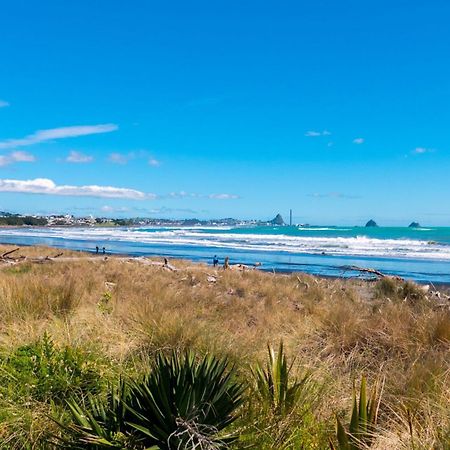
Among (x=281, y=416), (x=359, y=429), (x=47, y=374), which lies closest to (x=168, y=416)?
(x=281, y=416)

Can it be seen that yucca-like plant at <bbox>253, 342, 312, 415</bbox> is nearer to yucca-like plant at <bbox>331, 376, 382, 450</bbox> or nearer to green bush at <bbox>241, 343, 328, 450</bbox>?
green bush at <bbox>241, 343, 328, 450</bbox>

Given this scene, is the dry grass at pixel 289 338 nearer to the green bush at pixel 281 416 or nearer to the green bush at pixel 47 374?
the green bush at pixel 281 416

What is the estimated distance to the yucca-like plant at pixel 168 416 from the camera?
292 cm

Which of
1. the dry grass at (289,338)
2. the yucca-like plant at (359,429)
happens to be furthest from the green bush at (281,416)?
the yucca-like plant at (359,429)

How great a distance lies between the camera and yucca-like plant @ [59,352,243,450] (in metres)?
2.92

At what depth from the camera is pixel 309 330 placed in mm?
6992

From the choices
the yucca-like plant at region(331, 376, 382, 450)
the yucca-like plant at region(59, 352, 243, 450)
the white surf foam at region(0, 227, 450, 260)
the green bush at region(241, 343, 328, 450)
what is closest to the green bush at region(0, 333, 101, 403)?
the yucca-like plant at region(59, 352, 243, 450)

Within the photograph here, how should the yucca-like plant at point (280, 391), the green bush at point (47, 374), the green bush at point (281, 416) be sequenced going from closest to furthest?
the green bush at point (281, 416)
the yucca-like plant at point (280, 391)
the green bush at point (47, 374)

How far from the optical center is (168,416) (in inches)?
117

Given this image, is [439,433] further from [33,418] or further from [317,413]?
[33,418]

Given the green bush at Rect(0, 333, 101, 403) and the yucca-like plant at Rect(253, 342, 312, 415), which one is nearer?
the yucca-like plant at Rect(253, 342, 312, 415)

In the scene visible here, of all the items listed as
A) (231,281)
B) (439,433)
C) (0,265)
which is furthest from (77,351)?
(0,265)

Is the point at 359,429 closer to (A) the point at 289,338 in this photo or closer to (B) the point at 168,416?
(B) the point at 168,416

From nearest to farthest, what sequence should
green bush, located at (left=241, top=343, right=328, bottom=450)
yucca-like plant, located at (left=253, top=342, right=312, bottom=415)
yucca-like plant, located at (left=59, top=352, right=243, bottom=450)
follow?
yucca-like plant, located at (left=59, top=352, right=243, bottom=450) → green bush, located at (left=241, top=343, right=328, bottom=450) → yucca-like plant, located at (left=253, top=342, right=312, bottom=415)
